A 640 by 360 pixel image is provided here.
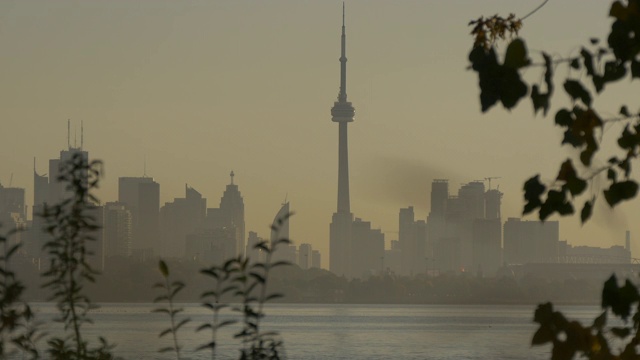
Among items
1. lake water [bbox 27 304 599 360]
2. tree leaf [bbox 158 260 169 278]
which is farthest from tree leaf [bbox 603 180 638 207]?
lake water [bbox 27 304 599 360]

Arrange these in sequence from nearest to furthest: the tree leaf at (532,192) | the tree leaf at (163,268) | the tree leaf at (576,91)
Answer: the tree leaf at (576,91) → the tree leaf at (532,192) → the tree leaf at (163,268)

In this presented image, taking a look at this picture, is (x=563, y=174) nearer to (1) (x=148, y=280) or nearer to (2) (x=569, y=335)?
(2) (x=569, y=335)

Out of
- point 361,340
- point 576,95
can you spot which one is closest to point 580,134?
point 576,95

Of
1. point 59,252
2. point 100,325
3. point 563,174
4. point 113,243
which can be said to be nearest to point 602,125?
point 563,174

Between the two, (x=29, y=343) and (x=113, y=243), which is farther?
(x=113, y=243)

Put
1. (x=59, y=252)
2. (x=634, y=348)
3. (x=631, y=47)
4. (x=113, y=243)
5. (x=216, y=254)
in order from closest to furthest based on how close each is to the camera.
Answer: (x=631, y=47) → (x=634, y=348) → (x=59, y=252) → (x=113, y=243) → (x=216, y=254)

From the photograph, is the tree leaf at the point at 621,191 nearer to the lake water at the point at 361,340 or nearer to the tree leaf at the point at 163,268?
the tree leaf at the point at 163,268

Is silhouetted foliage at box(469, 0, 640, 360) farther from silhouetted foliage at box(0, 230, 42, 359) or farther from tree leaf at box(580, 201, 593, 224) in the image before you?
silhouetted foliage at box(0, 230, 42, 359)

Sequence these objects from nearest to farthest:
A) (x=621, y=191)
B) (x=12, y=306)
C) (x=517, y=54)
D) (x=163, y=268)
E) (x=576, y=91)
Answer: (x=517, y=54), (x=576, y=91), (x=621, y=191), (x=163, y=268), (x=12, y=306)

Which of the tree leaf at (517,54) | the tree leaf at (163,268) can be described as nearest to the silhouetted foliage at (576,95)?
the tree leaf at (517,54)

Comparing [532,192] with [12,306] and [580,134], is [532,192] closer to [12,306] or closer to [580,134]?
[580,134]

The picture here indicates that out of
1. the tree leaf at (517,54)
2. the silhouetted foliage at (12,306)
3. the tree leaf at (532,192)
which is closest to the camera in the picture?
the tree leaf at (517,54)
